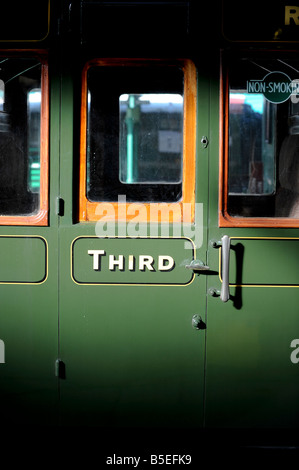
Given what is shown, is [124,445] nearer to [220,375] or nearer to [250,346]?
[220,375]

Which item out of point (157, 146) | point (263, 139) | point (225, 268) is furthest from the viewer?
point (263, 139)

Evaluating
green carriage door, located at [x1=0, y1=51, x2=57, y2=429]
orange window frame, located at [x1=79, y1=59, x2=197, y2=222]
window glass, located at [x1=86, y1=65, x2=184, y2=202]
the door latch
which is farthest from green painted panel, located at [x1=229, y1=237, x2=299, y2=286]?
green carriage door, located at [x1=0, y1=51, x2=57, y2=429]

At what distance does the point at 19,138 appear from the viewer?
8.79 feet

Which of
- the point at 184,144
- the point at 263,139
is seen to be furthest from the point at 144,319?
the point at 263,139

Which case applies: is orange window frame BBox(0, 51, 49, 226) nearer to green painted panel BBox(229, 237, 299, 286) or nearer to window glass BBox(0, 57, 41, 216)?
window glass BBox(0, 57, 41, 216)

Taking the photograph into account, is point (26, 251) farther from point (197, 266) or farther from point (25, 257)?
point (197, 266)

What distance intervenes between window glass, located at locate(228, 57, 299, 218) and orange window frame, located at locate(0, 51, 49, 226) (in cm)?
95

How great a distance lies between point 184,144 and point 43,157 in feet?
2.41

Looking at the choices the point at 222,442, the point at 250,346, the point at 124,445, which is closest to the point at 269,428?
the point at 222,442

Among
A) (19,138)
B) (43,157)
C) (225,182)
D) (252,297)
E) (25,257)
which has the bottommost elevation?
(252,297)

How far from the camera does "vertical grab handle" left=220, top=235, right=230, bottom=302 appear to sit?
255 centimetres

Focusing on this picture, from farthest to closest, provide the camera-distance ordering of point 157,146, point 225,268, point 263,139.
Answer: point 263,139, point 157,146, point 225,268

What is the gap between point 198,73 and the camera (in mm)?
2586

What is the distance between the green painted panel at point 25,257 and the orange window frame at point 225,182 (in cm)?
94
